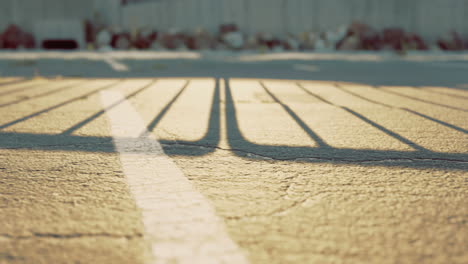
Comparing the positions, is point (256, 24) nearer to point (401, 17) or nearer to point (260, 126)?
point (401, 17)

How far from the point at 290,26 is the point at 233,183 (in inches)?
418

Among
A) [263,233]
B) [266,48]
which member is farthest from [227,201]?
[266,48]

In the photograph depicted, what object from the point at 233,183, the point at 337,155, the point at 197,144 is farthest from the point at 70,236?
Answer: the point at 337,155

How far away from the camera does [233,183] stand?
1350 mm

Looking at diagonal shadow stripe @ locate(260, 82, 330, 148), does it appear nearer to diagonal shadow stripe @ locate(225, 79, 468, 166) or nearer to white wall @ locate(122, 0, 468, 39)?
diagonal shadow stripe @ locate(225, 79, 468, 166)

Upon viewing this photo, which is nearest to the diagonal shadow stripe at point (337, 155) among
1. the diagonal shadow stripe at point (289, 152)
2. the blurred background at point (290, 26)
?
the diagonal shadow stripe at point (289, 152)

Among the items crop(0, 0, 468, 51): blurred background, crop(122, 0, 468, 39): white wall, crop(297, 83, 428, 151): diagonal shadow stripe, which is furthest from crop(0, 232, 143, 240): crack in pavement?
crop(122, 0, 468, 39): white wall

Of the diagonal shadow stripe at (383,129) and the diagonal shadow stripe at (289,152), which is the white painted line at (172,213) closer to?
the diagonal shadow stripe at (289,152)

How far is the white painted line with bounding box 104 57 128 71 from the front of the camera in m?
6.97

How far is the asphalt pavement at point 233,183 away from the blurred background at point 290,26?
848 cm

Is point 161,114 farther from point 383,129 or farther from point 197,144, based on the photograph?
point 383,129

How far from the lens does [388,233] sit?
1.00m

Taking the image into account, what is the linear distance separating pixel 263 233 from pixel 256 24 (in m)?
10.9

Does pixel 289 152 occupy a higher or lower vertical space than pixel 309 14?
lower
